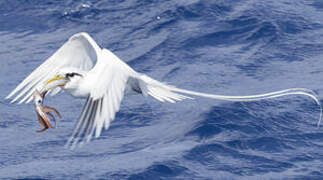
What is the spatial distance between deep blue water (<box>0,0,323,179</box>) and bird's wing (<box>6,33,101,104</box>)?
1696mm

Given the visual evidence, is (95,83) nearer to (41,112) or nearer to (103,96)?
(103,96)

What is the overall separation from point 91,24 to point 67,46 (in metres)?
7.11

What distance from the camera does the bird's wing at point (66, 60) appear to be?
1384cm

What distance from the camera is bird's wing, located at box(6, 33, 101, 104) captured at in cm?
1384

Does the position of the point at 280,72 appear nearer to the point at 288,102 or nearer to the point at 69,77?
the point at 288,102

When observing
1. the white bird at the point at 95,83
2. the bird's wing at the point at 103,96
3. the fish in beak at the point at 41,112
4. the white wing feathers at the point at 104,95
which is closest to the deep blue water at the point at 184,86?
the white bird at the point at 95,83

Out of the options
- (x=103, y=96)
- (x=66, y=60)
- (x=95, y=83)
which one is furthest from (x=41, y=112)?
(x=66, y=60)

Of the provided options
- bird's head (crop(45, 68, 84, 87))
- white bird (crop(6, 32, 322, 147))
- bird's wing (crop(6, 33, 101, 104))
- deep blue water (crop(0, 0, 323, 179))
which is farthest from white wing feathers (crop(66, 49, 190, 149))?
deep blue water (crop(0, 0, 323, 179))

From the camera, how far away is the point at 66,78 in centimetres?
1248

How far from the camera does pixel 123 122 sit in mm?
16359

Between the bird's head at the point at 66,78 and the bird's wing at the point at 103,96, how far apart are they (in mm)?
308

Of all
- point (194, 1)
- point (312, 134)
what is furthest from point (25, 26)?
point (312, 134)

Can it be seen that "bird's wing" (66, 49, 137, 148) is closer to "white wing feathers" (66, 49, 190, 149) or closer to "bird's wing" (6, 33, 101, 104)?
"white wing feathers" (66, 49, 190, 149)

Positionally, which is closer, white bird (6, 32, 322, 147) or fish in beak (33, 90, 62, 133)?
white bird (6, 32, 322, 147)
